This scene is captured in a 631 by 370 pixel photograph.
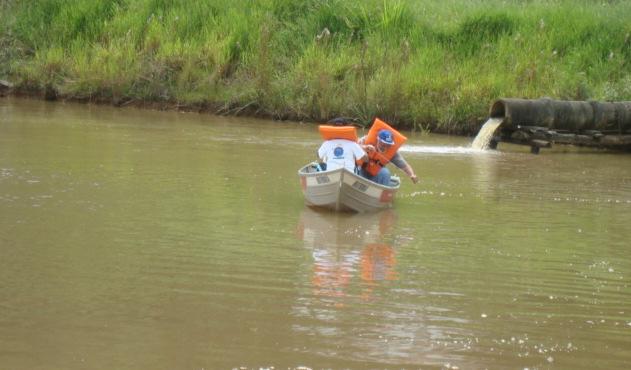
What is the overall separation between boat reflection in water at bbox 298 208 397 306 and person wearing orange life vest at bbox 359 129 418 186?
69 cm

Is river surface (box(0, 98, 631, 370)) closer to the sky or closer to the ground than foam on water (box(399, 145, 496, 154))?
closer to the ground

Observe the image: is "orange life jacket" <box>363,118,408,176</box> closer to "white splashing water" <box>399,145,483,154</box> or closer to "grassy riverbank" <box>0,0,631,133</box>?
"white splashing water" <box>399,145,483,154</box>

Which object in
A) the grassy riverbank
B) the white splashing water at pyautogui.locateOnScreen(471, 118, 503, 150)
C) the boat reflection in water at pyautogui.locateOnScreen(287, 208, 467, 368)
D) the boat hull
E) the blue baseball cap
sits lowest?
the boat reflection in water at pyautogui.locateOnScreen(287, 208, 467, 368)

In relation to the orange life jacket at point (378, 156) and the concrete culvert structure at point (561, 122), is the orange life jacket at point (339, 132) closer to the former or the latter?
the orange life jacket at point (378, 156)

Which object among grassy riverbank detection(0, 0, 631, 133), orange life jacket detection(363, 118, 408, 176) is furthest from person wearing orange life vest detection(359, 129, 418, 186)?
grassy riverbank detection(0, 0, 631, 133)

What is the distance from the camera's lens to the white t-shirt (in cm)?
1285

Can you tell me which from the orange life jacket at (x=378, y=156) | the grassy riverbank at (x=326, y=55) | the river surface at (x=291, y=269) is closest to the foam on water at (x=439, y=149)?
the river surface at (x=291, y=269)

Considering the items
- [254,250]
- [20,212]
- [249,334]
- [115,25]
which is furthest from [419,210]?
[115,25]

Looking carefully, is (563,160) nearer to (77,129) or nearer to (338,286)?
(77,129)

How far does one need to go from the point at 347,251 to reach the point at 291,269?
1317 millimetres

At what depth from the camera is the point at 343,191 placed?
500 inches

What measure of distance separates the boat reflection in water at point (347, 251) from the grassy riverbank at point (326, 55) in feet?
37.1

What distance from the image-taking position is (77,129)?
2112 centimetres

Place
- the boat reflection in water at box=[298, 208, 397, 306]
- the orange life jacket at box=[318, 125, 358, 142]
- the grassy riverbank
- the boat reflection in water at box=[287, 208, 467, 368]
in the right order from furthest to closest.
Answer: the grassy riverbank
the orange life jacket at box=[318, 125, 358, 142]
the boat reflection in water at box=[298, 208, 397, 306]
the boat reflection in water at box=[287, 208, 467, 368]
